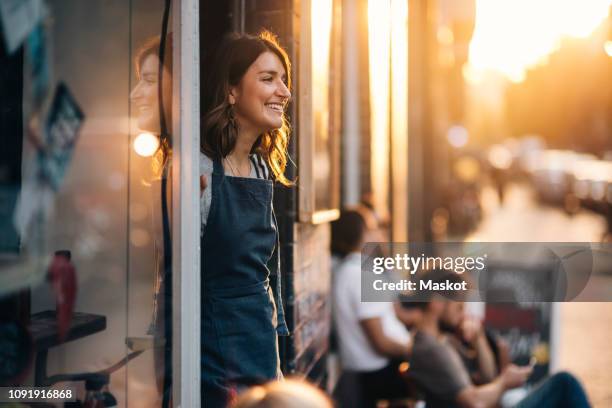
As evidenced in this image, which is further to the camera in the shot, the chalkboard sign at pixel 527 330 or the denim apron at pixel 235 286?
the chalkboard sign at pixel 527 330

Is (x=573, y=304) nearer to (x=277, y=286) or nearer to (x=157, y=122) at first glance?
(x=277, y=286)

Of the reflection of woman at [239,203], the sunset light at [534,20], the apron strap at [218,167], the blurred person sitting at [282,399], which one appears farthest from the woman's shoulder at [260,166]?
the sunset light at [534,20]

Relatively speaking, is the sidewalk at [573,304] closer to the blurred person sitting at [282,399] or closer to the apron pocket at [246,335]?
the apron pocket at [246,335]

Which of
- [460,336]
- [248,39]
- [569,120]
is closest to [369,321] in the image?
[460,336]

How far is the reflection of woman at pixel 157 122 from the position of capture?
2238 mm

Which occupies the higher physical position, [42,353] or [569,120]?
[569,120]

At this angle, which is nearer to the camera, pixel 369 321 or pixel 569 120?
pixel 369 321

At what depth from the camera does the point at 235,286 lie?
7.67 ft

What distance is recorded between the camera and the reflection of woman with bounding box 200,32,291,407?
A: 231cm

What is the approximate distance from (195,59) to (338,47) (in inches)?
67.0

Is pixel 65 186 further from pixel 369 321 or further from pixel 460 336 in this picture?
pixel 460 336

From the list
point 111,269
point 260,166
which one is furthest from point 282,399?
point 111,269

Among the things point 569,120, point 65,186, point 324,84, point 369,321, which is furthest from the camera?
point 569,120

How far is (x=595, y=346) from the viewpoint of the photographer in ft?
21.4
